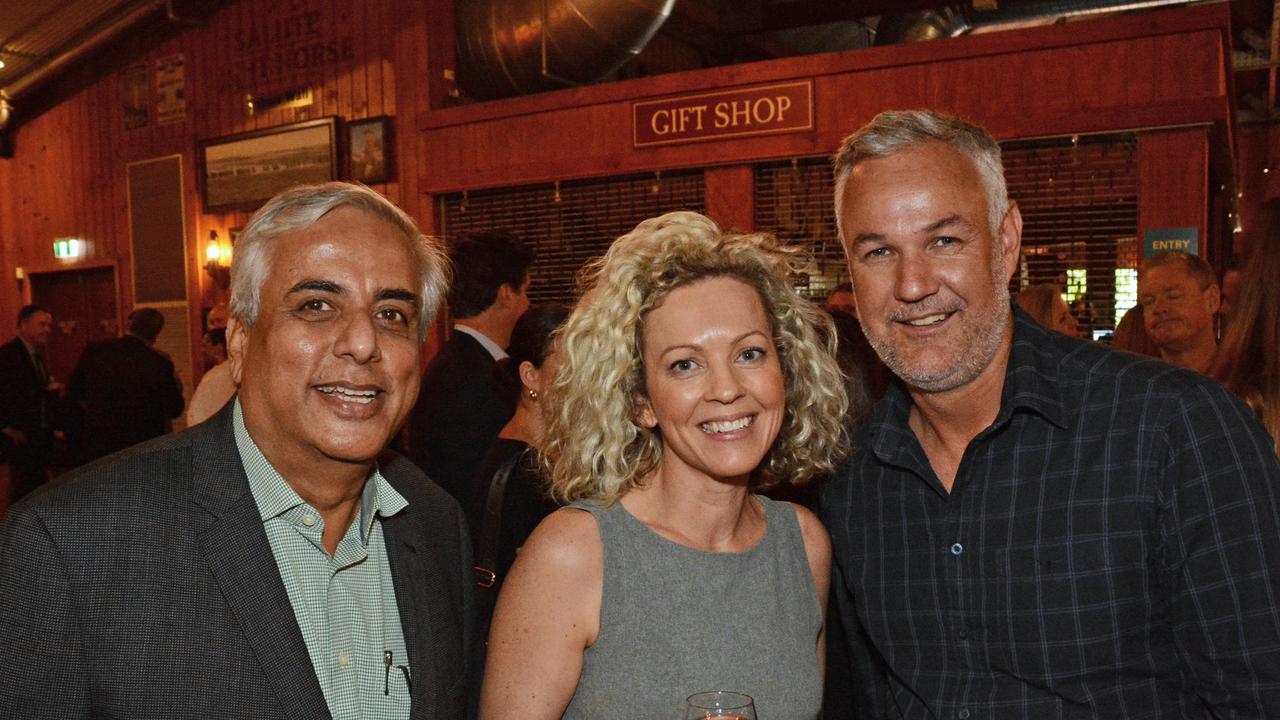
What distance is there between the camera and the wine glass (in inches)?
50.8

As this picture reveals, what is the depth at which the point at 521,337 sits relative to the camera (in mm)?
3176

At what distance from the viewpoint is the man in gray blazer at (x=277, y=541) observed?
1.41 meters

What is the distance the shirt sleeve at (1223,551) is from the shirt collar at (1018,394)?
8.8 inches

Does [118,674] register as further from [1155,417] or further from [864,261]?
[1155,417]

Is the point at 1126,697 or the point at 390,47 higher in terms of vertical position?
the point at 390,47

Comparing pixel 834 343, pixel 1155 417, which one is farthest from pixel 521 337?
pixel 1155 417

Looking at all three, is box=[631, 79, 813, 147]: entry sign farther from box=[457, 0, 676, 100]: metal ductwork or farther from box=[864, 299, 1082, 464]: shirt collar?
box=[864, 299, 1082, 464]: shirt collar

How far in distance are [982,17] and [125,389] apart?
7.59 metres

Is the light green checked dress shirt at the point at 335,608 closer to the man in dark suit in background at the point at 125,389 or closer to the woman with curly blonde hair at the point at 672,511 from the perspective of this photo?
the woman with curly blonde hair at the point at 672,511

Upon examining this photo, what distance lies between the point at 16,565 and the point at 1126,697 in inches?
71.1

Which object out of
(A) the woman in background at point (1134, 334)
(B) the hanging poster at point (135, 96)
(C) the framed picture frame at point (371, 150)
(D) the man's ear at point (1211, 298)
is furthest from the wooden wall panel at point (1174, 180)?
(B) the hanging poster at point (135, 96)

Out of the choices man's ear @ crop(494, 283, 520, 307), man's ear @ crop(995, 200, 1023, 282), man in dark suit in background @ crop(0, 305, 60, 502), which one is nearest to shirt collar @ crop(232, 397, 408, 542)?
man's ear @ crop(995, 200, 1023, 282)

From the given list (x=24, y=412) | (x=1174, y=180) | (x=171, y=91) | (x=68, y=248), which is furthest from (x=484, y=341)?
(x=68, y=248)

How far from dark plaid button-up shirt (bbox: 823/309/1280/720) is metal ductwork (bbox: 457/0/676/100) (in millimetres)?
5069
